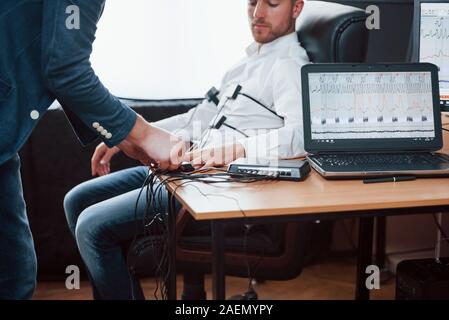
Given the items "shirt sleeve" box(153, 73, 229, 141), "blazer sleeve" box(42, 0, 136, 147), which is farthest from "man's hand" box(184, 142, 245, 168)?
"shirt sleeve" box(153, 73, 229, 141)

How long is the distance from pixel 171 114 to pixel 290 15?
747 mm

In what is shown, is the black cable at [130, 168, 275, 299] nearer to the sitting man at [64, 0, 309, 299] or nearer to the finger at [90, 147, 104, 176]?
the sitting man at [64, 0, 309, 299]

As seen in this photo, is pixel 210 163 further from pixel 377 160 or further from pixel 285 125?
pixel 377 160

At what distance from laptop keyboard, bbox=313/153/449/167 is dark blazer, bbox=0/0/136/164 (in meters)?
0.55

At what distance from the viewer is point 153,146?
1421 millimetres

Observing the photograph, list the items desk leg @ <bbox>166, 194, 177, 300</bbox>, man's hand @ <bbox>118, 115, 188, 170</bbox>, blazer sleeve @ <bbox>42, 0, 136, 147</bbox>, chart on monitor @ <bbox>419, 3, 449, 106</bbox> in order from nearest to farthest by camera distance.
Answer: blazer sleeve @ <bbox>42, 0, 136, 147</bbox>, man's hand @ <bbox>118, 115, 188, 170</bbox>, desk leg @ <bbox>166, 194, 177, 300</bbox>, chart on monitor @ <bbox>419, 3, 449, 106</bbox>

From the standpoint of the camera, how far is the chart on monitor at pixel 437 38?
189 centimetres

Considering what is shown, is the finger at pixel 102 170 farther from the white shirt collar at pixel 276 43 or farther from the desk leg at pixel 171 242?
the white shirt collar at pixel 276 43

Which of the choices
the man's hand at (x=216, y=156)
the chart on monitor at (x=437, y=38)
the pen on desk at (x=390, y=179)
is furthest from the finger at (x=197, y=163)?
the chart on monitor at (x=437, y=38)

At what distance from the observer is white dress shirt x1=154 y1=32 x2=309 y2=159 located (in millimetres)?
1618

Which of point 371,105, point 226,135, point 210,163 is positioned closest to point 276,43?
point 226,135

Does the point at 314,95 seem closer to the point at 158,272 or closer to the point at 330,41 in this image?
the point at 330,41

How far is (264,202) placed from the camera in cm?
125
